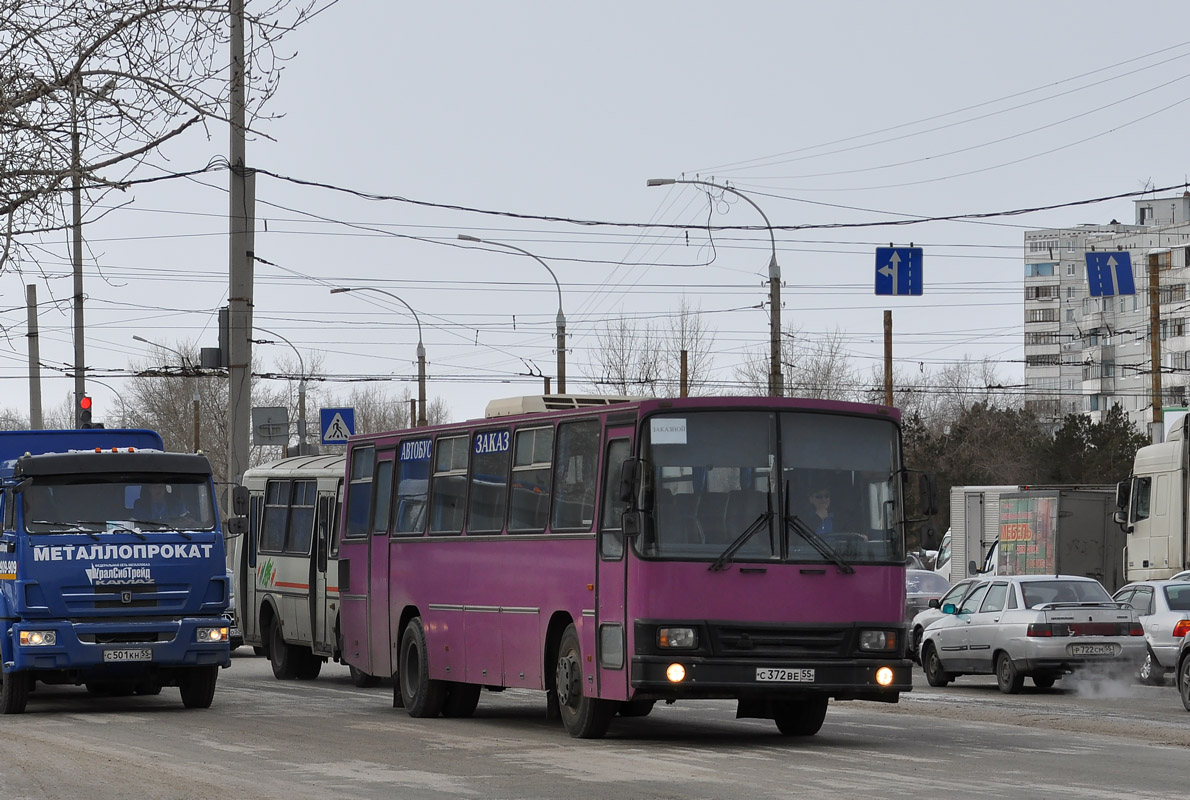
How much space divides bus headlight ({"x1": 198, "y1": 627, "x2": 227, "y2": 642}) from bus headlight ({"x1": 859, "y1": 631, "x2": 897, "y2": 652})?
24.4ft

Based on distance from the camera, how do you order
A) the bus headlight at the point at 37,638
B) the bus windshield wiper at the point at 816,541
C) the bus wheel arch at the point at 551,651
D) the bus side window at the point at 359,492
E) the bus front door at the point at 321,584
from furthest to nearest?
1. the bus front door at the point at 321,584
2. the bus side window at the point at 359,492
3. the bus headlight at the point at 37,638
4. the bus wheel arch at the point at 551,651
5. the bus windshield wiper at the point at 816,541

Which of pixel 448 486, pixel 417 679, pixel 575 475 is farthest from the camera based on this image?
pixel 417 679

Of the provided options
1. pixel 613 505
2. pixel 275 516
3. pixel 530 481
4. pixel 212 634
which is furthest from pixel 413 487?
pixel 275 516

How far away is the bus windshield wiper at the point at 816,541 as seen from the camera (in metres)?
15.2

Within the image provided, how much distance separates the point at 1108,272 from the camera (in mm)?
Answer: 37469

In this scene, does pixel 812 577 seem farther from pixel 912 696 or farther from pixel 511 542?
pixel 912 696

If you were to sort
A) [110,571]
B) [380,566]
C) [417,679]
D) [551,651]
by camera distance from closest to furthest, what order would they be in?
[551,651], [417,679], [110,571], [380,566]

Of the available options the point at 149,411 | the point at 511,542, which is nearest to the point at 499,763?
the point at 511,542

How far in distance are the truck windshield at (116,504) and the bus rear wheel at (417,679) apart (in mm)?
2483

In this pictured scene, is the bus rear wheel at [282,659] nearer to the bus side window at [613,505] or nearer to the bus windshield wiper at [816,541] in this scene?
the bus side window at [613,505]

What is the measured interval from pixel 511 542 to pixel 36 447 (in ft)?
23.8

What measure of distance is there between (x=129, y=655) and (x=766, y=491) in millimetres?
7501

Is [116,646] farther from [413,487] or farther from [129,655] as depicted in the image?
[413,487]

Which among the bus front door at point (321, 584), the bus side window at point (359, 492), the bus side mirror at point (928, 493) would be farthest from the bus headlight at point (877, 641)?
the bus front door at point (321, 584)
